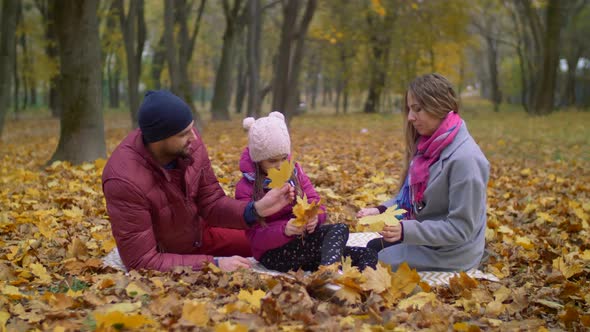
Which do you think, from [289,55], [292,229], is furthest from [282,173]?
[289,55]

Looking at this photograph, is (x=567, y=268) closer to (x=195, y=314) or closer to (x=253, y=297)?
(x=253, y=297)

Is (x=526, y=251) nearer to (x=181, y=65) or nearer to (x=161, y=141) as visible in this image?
(x=161, y=141)

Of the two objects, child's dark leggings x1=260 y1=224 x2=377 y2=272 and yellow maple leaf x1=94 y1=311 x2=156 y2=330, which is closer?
yellow maple leaf x1=94 y1=311 x2=156 y2=330

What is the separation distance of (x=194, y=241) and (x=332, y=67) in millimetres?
26920

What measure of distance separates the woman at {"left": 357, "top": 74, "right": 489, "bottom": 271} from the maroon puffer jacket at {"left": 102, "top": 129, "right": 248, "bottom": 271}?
1006 millimetres

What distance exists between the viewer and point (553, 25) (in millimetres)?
19969

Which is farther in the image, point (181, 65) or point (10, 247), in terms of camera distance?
point (181, 65)

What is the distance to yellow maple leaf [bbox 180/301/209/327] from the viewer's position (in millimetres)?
2326

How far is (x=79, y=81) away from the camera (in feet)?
26.2

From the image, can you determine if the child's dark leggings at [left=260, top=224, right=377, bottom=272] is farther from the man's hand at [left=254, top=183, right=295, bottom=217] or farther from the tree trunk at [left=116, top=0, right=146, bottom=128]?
the tree trunk at [left=116, top=0, right=146, bottom=128]

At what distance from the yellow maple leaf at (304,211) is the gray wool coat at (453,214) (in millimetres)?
522

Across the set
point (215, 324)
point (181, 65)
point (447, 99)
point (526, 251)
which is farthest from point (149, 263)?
point (181, 65)

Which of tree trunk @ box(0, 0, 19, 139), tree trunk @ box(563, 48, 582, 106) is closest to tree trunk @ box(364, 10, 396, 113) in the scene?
tree trunk @ box(563, 48, 582, 106)

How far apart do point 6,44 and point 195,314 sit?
11475 mm
